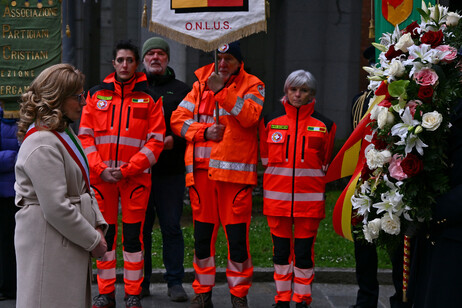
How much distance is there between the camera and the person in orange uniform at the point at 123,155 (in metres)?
6.30

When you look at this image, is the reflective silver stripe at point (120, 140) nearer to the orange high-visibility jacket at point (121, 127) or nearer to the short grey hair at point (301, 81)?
the orange high-visibility jacket at point (121, 127)

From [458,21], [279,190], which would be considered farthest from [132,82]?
[458,21]

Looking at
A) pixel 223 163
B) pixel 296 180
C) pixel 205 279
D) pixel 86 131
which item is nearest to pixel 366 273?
pixel 296 180

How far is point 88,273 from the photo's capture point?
4.29 metres

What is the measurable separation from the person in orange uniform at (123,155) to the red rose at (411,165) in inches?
113

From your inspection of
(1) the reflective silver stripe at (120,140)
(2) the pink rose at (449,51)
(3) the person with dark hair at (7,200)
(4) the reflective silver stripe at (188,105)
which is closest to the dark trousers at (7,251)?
(3) the person with dark hair at (7,200)

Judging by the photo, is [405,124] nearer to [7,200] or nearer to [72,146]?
[72,146]

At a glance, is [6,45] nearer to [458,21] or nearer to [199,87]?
[199,87]

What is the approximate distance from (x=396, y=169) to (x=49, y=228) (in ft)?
6.72

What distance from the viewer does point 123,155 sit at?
6.32 m

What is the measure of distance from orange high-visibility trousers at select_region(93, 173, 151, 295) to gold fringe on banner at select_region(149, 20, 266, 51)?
4.35ft

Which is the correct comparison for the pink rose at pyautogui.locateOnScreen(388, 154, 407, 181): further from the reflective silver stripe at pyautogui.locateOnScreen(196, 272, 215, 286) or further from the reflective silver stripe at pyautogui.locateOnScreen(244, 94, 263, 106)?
the reflective silver stripe at pyautogui.locateOnScreen(196, 272, 215, 286)

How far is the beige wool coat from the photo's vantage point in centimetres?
393

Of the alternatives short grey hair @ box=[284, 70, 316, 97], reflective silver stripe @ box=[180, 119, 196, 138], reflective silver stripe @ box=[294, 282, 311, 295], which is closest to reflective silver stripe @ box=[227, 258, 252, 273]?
reflective silver stripe @ box=[294, 282, 311, 295]
